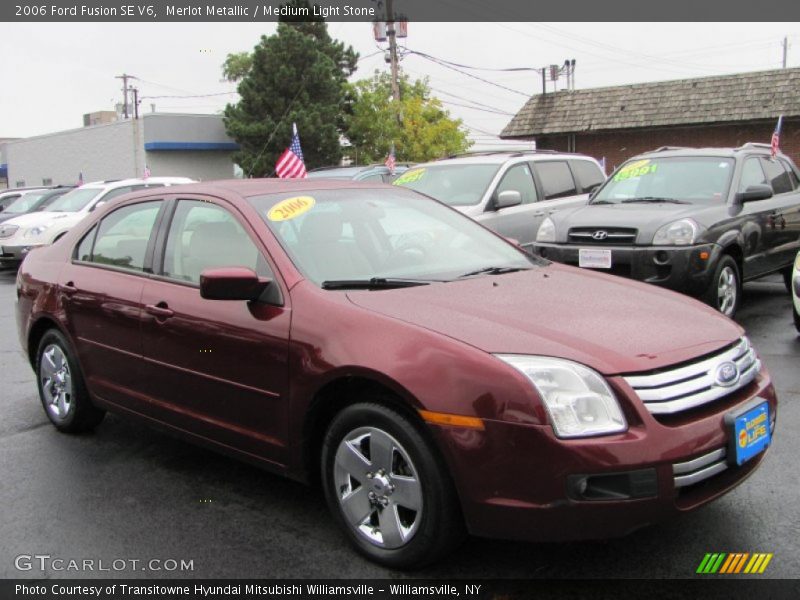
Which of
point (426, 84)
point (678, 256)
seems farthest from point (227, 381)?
point (426, 84)

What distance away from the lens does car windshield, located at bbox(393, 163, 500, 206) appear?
9.37 metres

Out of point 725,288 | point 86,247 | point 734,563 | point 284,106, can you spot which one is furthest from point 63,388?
point 284,106

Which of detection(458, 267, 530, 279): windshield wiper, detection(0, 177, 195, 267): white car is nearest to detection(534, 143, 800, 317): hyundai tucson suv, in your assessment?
detection(458, 267, 530, 279): windshield wiper

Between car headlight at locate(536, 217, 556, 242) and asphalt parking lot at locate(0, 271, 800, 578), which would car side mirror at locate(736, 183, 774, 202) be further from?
asphalt parking lot at locate(0, 271, 800, 578)

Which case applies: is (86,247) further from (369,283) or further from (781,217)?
(781,217)

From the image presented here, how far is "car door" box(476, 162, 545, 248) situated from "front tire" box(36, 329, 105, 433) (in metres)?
5.19

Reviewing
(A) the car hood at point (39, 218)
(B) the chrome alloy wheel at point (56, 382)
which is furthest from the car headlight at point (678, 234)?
(A) the car hood at point (39, 218)

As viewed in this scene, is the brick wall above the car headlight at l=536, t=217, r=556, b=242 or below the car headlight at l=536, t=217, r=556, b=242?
above

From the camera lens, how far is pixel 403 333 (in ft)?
9.84

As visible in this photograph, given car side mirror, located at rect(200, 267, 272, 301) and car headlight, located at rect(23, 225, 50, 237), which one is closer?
car side mirror, located at rect(200, 267, 272, 301)

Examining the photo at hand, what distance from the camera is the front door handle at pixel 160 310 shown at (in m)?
3.90

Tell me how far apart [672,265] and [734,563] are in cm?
424

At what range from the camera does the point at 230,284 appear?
3.38m

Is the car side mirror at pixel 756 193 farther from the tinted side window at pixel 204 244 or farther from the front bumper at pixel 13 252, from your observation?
the front bumper at pixel 13 252
